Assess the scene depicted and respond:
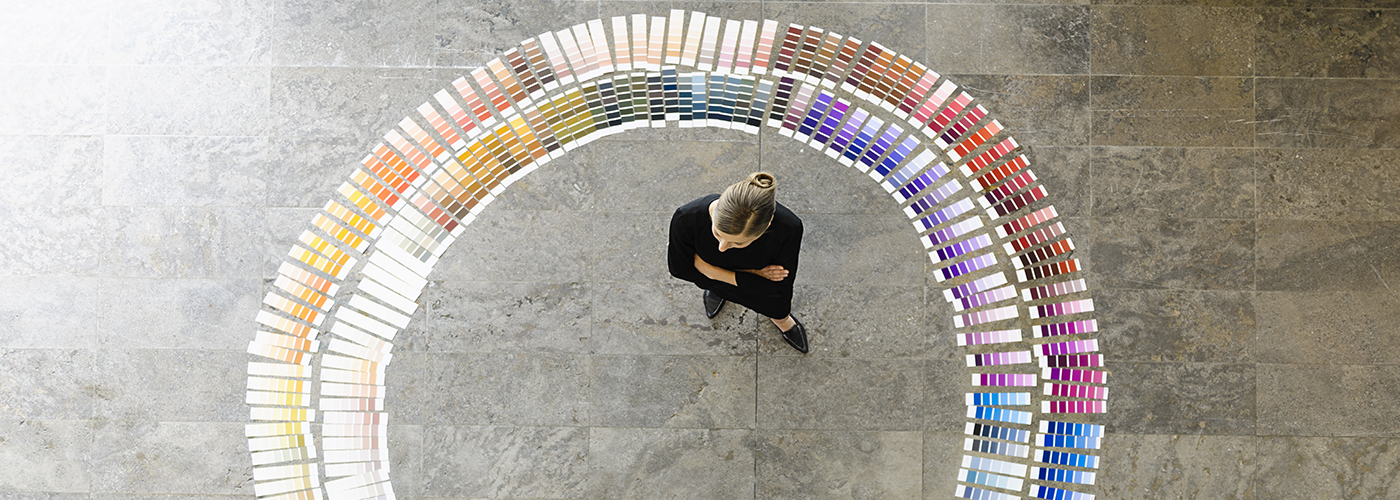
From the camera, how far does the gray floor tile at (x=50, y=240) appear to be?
11.4 ft

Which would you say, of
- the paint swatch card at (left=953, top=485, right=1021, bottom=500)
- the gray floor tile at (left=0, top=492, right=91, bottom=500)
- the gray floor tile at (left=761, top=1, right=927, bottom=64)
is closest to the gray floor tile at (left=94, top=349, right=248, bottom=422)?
the gray floor tile at (left=0, top=492, right=91, bottom=500)

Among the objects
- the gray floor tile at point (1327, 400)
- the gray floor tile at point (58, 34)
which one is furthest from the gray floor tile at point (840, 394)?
the gray floor tile at point (58, 34)

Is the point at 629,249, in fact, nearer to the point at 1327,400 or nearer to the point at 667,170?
the point at 667,170

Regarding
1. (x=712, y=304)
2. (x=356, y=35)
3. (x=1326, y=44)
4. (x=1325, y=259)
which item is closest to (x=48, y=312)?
(x=356, y=35)

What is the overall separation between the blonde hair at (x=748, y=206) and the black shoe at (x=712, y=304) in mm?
1125

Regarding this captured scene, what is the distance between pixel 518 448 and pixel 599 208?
1094 millimetres

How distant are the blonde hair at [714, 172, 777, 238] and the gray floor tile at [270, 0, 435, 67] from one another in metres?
1.91

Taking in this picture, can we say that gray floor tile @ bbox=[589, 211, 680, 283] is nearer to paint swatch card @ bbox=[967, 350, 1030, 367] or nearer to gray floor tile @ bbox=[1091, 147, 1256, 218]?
paint swatch card @ bbox=[967, 350, 1030, 367]

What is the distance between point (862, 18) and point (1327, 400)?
2.60 metres

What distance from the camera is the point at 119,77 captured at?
3525 mm

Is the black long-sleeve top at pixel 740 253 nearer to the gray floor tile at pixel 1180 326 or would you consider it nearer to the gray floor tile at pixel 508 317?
the gray floor tile at pixel 508 317

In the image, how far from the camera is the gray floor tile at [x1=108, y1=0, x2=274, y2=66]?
353cm

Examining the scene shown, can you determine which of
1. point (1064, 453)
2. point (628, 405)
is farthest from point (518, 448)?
point (1064, 453)

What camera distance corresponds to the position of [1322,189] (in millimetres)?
3477
